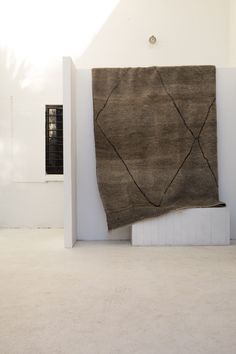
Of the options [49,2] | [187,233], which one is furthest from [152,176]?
[49,2]

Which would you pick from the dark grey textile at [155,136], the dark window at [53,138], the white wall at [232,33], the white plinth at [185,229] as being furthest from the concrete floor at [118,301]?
the white wall at [232,33]

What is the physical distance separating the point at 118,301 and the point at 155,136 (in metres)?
1.96

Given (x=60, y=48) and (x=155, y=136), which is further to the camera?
(x=60, y=48)

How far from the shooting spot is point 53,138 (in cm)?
469

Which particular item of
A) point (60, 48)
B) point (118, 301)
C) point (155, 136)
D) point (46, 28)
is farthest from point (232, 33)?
point (118, 301)

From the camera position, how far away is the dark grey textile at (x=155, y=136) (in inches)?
143

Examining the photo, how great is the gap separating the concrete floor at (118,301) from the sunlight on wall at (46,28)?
8.21 feet

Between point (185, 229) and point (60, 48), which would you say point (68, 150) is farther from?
point (60, 48)

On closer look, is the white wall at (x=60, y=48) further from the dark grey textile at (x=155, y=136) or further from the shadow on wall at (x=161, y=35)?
the dark grey textile at (x=155, y=136)

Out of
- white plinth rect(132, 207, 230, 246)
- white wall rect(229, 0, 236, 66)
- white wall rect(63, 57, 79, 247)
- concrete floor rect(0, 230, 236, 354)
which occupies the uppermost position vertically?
white wall rect(229, 0, 236, 66)

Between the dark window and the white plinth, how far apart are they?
5.20 feet

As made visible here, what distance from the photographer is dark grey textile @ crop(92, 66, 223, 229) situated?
3631 mm

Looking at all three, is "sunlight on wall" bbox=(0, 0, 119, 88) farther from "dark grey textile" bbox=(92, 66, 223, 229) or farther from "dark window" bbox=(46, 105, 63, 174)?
"dark grey textile" bbox=(92, 66, 223, 229)

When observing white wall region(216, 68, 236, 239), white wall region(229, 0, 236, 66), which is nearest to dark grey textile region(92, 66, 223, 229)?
white wall region(216, 68, 236, 239)
